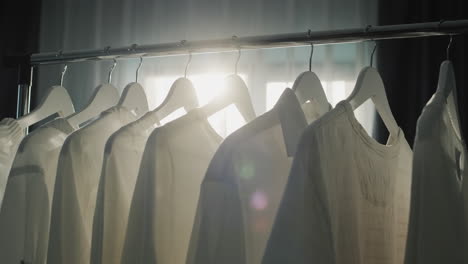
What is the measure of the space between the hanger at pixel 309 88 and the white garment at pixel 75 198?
0.33 metres

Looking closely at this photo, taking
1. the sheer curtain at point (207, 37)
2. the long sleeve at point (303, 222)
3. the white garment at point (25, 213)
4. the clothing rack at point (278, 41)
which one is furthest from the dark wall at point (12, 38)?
the long sleeve at point (303, 222)

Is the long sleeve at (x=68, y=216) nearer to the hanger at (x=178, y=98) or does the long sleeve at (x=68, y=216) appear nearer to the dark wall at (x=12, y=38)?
the hanger at (x=178, y=98)

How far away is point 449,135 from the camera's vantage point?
0.66 meters

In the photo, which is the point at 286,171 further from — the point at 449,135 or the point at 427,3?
the point at 427,3

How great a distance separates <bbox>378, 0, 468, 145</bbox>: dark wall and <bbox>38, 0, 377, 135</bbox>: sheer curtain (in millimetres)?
82

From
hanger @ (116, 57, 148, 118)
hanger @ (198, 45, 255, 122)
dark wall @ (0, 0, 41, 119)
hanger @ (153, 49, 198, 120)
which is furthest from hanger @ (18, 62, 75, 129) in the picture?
dark wall @ (0, 0, 41, 119)

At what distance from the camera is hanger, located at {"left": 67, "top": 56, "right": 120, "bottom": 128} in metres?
0.98

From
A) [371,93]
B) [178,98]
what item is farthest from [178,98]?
[371,93]

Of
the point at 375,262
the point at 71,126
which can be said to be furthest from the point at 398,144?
the point at 71,126

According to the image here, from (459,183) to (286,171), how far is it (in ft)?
0.76

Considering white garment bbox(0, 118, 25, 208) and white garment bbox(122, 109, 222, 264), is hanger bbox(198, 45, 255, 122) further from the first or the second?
white garment bbox(0, 118, 25, 208)

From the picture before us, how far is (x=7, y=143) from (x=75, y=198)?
10.1 inches

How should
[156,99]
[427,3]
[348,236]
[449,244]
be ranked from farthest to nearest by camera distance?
1. [156,99]
2. [427,3]
3. [348,236]
4. [449,244]

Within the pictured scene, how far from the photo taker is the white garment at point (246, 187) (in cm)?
66
